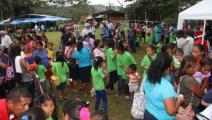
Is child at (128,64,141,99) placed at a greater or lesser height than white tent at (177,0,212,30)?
lesser

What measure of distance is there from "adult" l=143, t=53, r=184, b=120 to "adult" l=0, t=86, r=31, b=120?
56.1 inches

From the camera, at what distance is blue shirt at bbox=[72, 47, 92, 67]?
9188 mm

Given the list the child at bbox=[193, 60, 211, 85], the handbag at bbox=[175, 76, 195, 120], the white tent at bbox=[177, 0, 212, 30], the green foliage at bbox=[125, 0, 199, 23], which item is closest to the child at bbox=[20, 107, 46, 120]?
the handbag at bbox=[175, 76, 195, 120]

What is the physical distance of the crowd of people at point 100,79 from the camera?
3.71m

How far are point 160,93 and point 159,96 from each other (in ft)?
0.14

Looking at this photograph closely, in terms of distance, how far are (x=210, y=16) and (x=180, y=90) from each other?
5.81 meters

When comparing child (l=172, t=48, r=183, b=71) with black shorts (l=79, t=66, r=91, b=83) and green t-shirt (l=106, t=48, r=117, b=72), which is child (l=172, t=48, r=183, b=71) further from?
black shorts (l=79, t=66, r=91, b=83)

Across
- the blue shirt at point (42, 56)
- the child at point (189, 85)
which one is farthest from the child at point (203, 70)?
the blue shirt at point (42, 56)

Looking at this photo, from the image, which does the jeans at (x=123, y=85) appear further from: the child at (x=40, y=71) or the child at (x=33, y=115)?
the child at (x=33, y=115)

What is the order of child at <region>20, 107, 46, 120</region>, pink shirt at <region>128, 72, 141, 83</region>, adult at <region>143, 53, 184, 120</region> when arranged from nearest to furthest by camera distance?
1. child at <region>20, 107, 46, 120</region>
2. adult at <region>143, 53, 184, 120</region>
3. pink shirt at <region>128, 72, 141, 83</region>

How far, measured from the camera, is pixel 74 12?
3226 inches

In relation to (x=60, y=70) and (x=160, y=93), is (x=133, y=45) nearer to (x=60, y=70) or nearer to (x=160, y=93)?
(x=60, y=70)

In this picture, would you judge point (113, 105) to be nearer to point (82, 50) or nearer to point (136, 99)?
point (82, 50)

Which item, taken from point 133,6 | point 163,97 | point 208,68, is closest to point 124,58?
point 208,68
